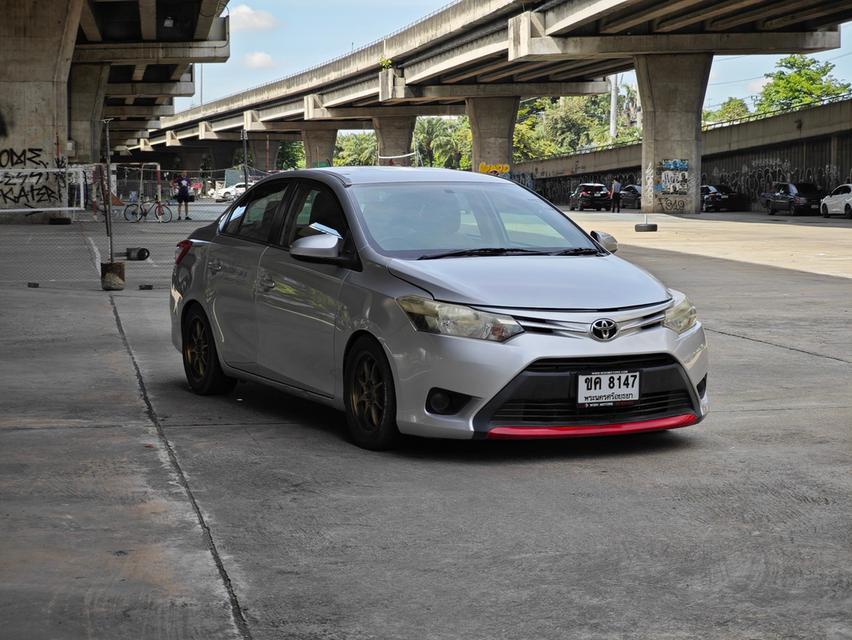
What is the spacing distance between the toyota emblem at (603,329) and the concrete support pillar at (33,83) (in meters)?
34.2

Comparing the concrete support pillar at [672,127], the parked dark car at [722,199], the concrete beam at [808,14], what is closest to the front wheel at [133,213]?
the concrete support pillar at [672,127]

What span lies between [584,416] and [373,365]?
112cm

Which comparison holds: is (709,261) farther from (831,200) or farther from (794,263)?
(831,200)

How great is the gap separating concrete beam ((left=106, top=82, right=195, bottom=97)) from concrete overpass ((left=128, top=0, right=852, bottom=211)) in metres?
10.6

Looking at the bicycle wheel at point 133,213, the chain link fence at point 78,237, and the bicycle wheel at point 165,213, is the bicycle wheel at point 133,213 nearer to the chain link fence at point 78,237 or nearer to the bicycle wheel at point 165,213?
the chain link fence at point 78,237

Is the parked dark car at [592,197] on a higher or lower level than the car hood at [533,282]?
higher

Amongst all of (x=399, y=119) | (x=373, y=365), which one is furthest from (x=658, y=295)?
(x=399, y=119)

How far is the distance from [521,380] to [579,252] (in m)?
1.43

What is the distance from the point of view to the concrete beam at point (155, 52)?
54812 millimetres

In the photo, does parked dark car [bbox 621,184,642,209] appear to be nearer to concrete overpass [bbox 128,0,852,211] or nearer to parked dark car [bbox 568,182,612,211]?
parked dark car [bbox 568,182,612,211]

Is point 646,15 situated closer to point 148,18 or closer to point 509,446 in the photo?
point 148,18

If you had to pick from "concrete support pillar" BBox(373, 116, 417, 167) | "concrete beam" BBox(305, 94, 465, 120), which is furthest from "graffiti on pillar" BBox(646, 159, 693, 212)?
"concrete support pillar" BBox(373, 116, 417, 167)

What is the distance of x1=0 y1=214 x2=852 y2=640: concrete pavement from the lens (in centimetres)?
425

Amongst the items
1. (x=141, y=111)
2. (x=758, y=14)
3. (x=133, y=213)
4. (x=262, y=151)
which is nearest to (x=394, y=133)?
(x=141, y=111)
